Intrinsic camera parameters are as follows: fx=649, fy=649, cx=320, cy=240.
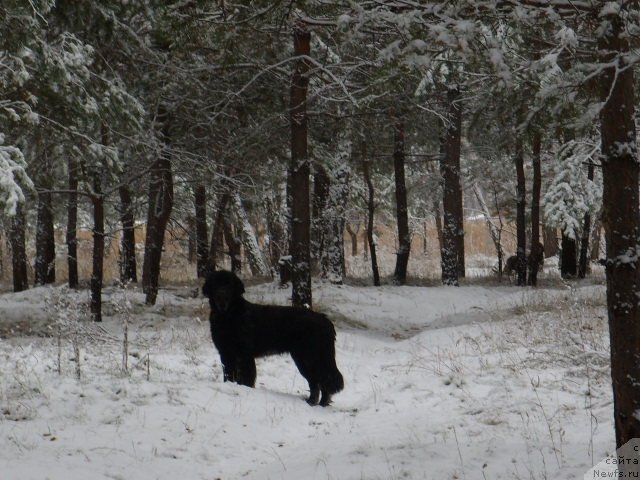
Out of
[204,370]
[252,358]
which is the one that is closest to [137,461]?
[252,358]

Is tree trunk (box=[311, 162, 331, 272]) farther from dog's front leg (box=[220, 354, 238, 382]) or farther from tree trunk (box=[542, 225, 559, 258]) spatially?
tree trunk (box=[542, 225, 559, 258])

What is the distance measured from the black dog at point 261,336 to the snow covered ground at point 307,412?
378mm

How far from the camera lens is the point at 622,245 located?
434cm

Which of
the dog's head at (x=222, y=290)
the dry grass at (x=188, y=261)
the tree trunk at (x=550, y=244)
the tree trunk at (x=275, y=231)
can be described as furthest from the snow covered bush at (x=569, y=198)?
the dog's head at (x=222, y=290)

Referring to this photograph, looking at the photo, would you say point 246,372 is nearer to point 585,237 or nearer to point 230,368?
point 230,368

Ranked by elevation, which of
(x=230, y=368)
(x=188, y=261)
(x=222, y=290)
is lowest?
(x=230, y=368)

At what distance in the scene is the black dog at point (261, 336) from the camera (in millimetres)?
7957

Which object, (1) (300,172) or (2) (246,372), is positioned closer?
(2) (246,372)

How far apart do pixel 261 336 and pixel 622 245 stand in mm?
4799

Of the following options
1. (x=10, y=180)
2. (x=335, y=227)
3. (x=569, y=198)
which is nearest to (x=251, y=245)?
(x=335, y=227)

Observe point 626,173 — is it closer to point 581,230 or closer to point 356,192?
point 581,230

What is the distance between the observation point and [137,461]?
5.40 meters

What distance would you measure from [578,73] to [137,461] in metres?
4.55

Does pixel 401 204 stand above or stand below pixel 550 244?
above
